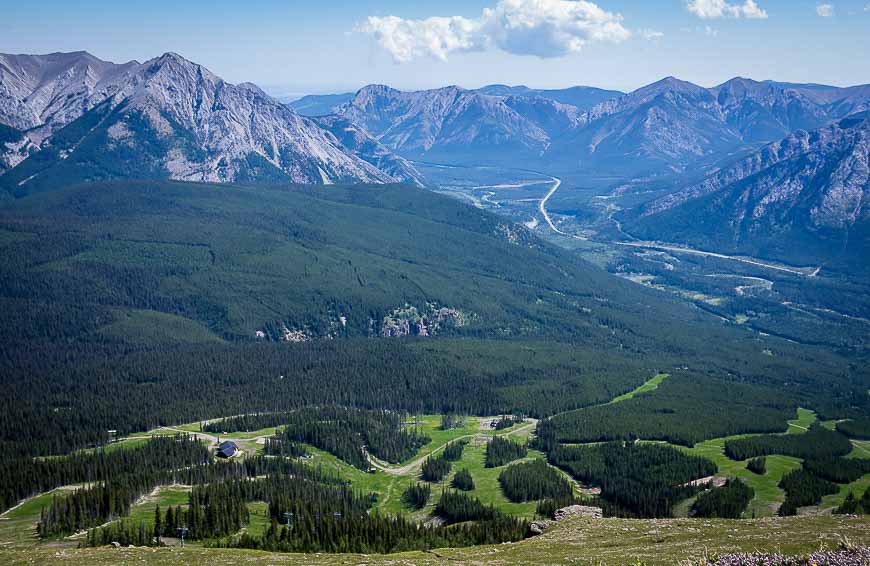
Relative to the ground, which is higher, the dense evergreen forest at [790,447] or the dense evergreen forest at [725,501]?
the dense evergreen forest at [725,501]

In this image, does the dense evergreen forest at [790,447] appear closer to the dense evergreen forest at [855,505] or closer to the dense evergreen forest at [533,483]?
the dense evergreen forest at [855,505]

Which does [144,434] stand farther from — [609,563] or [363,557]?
[609,563]

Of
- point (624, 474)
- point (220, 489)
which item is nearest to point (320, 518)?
point (220, 489)

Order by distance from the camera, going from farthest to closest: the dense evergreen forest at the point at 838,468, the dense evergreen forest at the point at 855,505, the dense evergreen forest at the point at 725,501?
the dense evergreen forest at the point at 838,468
the dense evergreen forest at the point at 725,501
the dense evergreen forest at the point at 855,505

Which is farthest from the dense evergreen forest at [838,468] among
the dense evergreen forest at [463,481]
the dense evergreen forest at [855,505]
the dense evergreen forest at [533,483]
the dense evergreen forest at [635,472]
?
the dense evergreen forest at [463,481]

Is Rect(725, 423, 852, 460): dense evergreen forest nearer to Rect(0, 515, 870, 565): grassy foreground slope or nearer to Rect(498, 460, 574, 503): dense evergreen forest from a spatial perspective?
Rect(498, 460, 574, 503): dense evergreen forest

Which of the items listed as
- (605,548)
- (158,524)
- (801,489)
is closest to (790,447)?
(801,489)

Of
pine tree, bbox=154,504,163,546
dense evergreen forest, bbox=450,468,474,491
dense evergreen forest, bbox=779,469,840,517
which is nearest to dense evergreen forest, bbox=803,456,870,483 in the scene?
dense evergreen forest, bbox=779,469,840,517
